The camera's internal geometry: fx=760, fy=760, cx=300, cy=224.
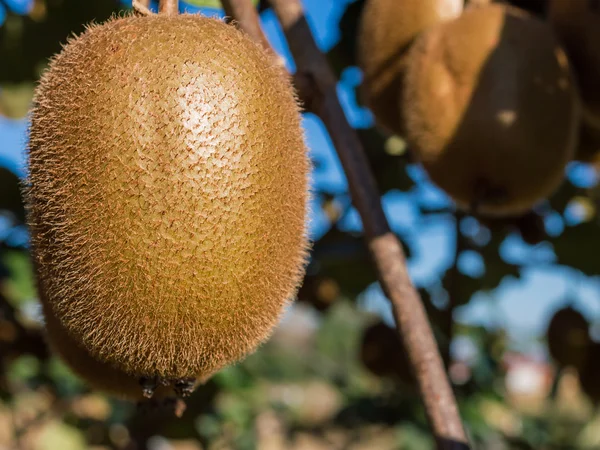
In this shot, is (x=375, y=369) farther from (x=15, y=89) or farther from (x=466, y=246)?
(x=15, y=89)

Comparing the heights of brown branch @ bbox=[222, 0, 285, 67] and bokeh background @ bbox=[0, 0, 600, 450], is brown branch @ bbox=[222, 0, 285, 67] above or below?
above

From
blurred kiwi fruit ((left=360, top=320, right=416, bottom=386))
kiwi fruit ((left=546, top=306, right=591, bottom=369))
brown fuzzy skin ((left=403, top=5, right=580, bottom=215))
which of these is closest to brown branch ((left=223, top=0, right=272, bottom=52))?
brown fuzzy skin ((left=403, top=5, right=580, bottom=215))

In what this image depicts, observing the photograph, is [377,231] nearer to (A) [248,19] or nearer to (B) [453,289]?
(A) [248,19]

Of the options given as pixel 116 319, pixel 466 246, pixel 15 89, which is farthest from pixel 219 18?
pixel 466 246

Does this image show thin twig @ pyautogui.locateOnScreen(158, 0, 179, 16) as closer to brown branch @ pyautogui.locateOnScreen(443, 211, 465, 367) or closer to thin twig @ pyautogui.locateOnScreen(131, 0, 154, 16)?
thin twig @ pyautogui.locateOnScreen(131, 0, 154, 16)

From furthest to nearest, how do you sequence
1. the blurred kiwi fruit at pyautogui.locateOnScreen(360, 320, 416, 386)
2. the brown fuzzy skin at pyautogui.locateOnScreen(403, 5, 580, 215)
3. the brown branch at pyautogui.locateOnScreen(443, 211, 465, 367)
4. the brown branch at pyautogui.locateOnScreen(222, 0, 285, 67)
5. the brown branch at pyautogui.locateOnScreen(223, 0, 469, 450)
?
the blurred kiwi fruit at pyautogui.locateOnScreen(360, 320, 416, 386), the brown branch at pyautogui.locateOnScreen(443, 211, 465, 367), the brown fuzzy skin at pyautogui.locateOnScreen(403, 5, 580, 215), the brown branch at pyautogui.locateOnScreen(222, 0, 285, 67), the brown branch at pyautogui.locateOnScreen(223, 0, 469, 450)

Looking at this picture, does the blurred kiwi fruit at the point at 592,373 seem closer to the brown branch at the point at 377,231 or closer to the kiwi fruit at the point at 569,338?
the kiwi fruit at the point at 569,338
